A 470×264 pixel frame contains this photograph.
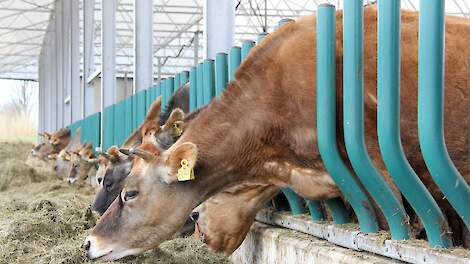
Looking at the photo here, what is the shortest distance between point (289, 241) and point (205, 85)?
1623 mm

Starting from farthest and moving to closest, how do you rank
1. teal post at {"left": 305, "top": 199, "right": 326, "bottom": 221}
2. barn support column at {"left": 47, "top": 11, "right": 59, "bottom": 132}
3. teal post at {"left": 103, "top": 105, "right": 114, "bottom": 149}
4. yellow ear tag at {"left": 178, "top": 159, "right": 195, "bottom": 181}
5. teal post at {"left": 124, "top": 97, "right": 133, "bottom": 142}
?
barn support column at {"left": 47, "top": 11, "right": 59, "bottom": 132} < teal post at {"left": 103, "top": 105, "right": 114, "bottom": 149} < teal post at {"left": 124, "top": 97, "right": 133, "bottom": 142} < teal post at {"left": 305, "top": 199, "right": 326, "bottom": 221} < yellow ear tag at {"left": 178, "top": 159, "right": 195, "bottom": 181}

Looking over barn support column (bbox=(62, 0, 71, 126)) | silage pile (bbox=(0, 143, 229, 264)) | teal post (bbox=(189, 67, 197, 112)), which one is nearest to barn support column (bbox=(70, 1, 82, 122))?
barn support column (bbox=(62, 0, 71, 126))

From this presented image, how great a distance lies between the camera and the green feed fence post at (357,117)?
9.23 ft

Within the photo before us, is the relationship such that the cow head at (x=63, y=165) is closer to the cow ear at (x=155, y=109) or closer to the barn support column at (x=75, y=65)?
the barn support column at (x=75, y=65)

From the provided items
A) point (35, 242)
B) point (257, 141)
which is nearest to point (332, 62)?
point (257, 141)

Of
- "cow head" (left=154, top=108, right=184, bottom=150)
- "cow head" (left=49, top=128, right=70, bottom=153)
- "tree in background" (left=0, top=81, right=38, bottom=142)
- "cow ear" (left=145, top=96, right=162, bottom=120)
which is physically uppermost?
"tree in background" (left=0, top=81, right=38, bottom=142)

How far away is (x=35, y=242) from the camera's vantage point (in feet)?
15.1

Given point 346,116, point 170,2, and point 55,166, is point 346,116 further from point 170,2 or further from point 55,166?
point 170,2

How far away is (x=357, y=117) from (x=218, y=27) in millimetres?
3290

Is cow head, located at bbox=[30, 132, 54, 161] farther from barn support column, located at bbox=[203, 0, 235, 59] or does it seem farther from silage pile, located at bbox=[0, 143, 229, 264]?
barn support column, located at bbox=[203, 0, 235, 59]

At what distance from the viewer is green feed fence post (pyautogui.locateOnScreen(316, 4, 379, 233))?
3.08 m

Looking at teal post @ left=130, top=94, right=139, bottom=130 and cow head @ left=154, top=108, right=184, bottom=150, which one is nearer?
cow head @ left=154, top=108, right=184, bottom=150

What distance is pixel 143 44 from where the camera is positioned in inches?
380

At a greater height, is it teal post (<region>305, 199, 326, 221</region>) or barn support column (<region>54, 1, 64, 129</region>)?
barn support column (<region>54, 1, 64, 129</region>)
